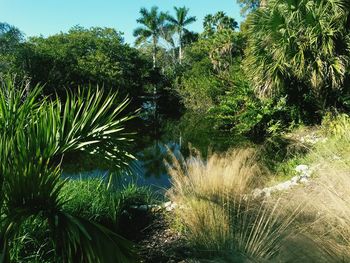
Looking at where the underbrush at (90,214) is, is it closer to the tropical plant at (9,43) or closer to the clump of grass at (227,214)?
the clump of grass at (227,214)

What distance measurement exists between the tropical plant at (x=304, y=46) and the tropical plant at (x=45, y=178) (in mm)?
8817

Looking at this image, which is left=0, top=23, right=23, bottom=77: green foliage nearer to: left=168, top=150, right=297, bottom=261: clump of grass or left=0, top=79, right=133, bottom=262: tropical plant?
left=168, top=150, right=297, bottom=261: clump of grass

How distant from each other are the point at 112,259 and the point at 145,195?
4625 millimetres

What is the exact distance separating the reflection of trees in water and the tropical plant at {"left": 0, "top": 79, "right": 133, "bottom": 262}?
5556 millimetres

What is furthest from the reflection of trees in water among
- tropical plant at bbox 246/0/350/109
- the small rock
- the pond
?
tropical plant at bbox 246/0/350/109

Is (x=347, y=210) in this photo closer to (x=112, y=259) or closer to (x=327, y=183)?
(x=327, y=183)

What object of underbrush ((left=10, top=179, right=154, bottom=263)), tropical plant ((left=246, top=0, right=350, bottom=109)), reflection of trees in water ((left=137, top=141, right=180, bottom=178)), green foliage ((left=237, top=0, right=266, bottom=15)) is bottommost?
underbrush ((left=10, top=179, right=154, bottom=263))

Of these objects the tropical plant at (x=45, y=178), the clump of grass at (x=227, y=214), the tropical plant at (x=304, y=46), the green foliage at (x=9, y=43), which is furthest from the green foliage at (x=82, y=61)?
the tropical plant at (x=45, y=178)

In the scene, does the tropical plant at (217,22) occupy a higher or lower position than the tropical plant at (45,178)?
higher

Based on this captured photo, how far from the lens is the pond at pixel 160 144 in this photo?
8.47 meters

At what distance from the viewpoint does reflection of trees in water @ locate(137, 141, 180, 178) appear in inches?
439

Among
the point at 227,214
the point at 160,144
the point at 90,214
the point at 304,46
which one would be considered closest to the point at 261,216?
the point at 227,214

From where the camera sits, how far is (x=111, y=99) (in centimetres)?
328

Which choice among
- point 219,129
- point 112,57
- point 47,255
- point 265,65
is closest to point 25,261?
point 47,255
